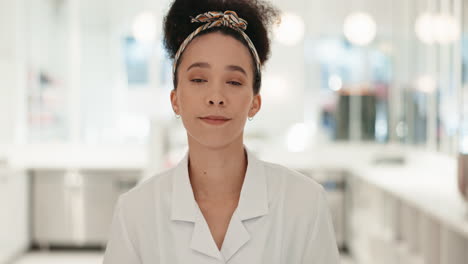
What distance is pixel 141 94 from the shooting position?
5.69 metres

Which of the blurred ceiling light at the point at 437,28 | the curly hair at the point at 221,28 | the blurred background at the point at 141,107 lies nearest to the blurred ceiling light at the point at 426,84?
the blurred background at the point at 141,107

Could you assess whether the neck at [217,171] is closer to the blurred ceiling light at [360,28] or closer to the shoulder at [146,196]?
the shoulder at [146,196]

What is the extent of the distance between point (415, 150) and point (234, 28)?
412cm

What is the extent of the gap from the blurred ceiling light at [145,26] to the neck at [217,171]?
4443 mm

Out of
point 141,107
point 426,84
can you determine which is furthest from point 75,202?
point 426,84

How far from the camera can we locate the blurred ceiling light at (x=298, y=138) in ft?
18.4

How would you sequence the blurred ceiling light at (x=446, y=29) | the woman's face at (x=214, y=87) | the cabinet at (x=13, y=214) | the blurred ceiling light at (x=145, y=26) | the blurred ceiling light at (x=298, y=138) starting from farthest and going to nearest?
the blurred ceiling light at (x=298, y=138) → the blurred ceiling light at (x=145, y=26) → the cabinet at (x=13, y=214) → the blurred ceiling light at (x=446, y=29) → the woman's face at (x=214, y=87)

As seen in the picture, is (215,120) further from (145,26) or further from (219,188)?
(145,26)

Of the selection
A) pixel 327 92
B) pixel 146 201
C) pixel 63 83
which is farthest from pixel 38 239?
pixel 146 201

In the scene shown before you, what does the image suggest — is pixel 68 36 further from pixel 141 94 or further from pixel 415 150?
pixel 415 150

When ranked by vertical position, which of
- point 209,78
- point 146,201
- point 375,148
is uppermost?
point 209,78

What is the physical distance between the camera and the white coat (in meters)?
0.95

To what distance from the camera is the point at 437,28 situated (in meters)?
4.01

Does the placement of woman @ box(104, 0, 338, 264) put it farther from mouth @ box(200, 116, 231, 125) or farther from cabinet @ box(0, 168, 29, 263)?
cabinet @ box(0, 168, 29, 263)
